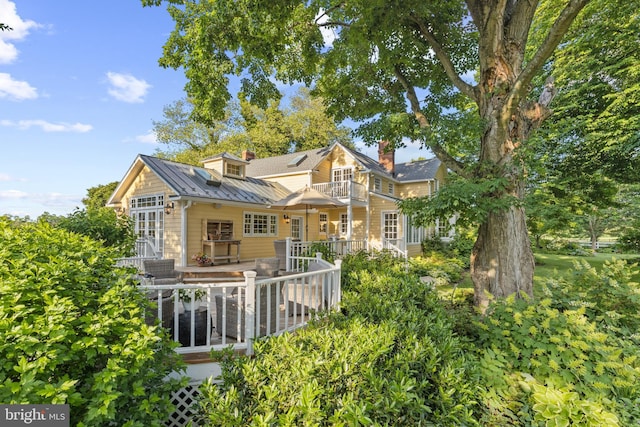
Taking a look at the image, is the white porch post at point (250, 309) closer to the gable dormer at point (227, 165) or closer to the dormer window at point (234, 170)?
the gable dormer at point (227, 165)

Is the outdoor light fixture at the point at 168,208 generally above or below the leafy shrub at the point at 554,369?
above

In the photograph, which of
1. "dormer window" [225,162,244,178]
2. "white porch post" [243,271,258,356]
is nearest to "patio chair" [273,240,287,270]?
"white porch post" [243,271,258,356]

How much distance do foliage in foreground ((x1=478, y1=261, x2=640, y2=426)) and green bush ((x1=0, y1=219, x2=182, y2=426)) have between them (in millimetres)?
2871

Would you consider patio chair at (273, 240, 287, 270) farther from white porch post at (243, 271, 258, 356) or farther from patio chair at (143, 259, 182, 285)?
white porch post at (243, 271, 258, 356)

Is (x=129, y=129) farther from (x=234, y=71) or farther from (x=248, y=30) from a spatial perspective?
(x=248, y=30)

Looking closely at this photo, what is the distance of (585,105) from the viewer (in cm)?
1078

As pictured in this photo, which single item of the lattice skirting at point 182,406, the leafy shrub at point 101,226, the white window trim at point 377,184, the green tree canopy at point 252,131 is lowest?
the lattice skirting at point 182,406

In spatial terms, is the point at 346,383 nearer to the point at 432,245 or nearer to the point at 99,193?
the point at 432,245

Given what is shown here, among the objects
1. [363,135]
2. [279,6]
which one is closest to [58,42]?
[279,6]

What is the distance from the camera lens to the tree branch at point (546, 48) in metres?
4.26

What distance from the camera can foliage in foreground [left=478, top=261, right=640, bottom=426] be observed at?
225 centimetres

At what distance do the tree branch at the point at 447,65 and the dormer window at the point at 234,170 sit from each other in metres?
9.46

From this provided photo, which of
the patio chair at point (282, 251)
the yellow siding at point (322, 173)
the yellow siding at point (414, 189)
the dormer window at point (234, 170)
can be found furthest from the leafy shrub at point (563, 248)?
the dormer window at point (234, 170)

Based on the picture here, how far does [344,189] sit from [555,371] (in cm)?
1205
